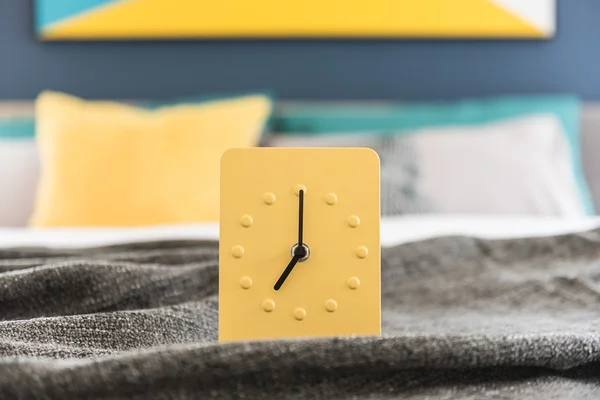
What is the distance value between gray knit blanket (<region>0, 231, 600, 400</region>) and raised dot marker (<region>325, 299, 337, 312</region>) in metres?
0.09

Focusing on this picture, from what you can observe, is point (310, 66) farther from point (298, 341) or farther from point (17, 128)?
point (298, 341)

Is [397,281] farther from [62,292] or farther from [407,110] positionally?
[407,110]

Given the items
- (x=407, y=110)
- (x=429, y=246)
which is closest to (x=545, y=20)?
(x=407, y=110)

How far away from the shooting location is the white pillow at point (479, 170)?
1.70 m

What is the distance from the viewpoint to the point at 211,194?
5.23 ft

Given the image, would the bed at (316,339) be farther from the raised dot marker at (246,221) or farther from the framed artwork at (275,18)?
the framed artwork at (275,18)

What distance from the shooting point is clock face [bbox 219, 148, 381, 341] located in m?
0.60

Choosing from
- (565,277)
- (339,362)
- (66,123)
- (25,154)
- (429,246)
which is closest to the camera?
(339,362)

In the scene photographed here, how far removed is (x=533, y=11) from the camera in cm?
224

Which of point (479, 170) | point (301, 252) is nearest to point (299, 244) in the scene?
point (301, 252)

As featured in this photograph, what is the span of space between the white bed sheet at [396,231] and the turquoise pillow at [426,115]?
577mm

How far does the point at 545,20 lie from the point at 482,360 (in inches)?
78.8

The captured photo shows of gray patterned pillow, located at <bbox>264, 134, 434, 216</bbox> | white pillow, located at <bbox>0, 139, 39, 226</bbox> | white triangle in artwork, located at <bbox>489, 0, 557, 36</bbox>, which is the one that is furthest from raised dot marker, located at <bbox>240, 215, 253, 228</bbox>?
white triangle in artwork, located at <bbox>489, 0, 557, 36</bbox>

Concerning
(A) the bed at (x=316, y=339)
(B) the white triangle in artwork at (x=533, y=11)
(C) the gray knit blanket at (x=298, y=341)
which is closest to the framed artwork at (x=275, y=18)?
(B) the white triangle in artwork at (x=533, y=11)
